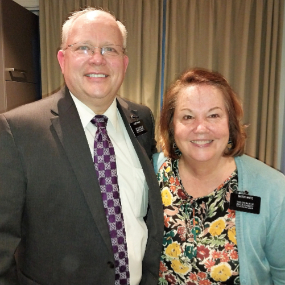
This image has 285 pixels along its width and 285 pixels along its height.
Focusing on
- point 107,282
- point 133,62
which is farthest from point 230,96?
point 133,62

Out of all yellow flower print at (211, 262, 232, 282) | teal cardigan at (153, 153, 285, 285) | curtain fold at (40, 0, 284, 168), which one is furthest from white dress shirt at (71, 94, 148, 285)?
curtain fold at (40, 0, 284, 168)

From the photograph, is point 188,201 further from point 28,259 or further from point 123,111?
point 28,259

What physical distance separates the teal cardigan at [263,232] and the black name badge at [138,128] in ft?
1.85

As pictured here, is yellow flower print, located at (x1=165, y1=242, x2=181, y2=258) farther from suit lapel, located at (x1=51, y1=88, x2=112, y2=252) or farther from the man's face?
the man's face

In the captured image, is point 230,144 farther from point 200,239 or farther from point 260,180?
point 200,239

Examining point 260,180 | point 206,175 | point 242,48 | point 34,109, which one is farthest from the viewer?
point 242,48

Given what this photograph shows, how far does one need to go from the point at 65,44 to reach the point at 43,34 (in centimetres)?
185

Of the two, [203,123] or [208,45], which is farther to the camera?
[208,45]

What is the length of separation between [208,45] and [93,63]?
6.08ft

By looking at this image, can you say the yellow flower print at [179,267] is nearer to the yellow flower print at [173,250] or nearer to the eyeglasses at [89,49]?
the yellow flower print at [173,250]

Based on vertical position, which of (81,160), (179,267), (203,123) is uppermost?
(203,123)

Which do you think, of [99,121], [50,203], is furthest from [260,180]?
[50,203]

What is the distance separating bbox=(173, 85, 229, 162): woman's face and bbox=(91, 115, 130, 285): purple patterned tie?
37cm

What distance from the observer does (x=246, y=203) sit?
1236 mm
